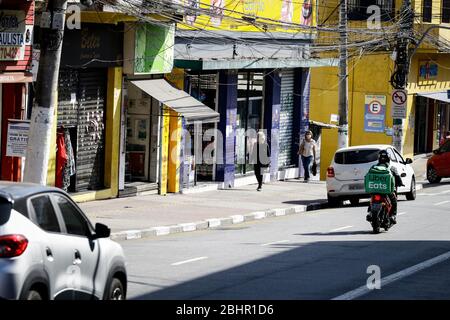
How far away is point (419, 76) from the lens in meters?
51.6

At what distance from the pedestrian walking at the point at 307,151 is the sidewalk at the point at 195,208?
198 centimetres

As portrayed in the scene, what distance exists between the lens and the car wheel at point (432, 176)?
41.2 meters

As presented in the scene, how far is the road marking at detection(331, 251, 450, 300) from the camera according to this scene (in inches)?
555

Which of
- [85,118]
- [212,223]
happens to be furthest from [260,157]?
[212,223]

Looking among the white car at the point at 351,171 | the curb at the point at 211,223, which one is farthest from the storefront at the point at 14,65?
the white car at the point at 351,171

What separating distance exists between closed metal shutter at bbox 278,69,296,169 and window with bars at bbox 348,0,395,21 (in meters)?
11.7

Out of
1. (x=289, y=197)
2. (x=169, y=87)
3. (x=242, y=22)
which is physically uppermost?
(x=242, y=22)

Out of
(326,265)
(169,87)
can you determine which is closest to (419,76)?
(169,87)

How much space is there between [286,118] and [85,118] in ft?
44.0

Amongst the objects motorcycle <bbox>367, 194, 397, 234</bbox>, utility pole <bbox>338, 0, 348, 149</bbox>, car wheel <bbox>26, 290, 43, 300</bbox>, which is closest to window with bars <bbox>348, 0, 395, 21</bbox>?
utility pole <bbox>338, 0, 348, 149</bbox>

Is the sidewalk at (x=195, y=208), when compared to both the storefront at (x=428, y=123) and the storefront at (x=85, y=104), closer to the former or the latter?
the storefront at (x=85, y=104)

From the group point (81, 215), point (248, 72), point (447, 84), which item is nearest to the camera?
point (81, 215)
